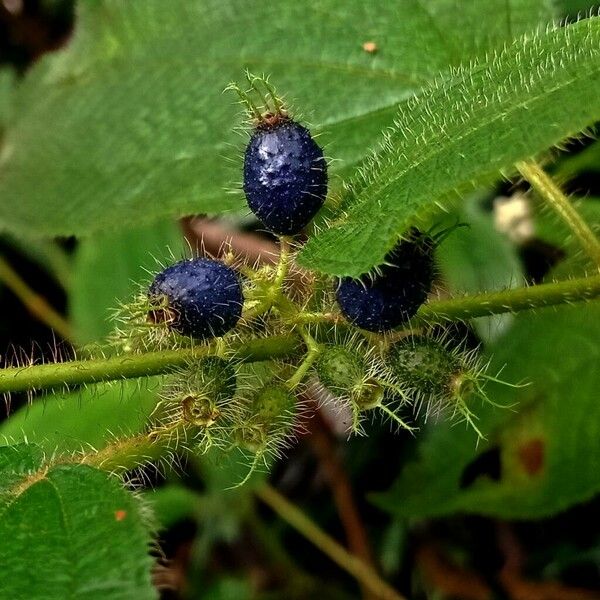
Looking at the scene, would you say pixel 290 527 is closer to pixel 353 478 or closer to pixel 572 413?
pixel 353 478

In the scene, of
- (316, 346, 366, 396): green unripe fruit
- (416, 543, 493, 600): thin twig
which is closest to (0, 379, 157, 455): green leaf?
(316, 346, 366, 396): green unripe fruit

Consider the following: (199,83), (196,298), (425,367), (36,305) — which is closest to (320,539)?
(36,305)

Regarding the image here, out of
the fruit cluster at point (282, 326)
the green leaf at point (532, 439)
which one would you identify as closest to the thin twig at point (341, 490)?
the green leaf at point (532, 439)

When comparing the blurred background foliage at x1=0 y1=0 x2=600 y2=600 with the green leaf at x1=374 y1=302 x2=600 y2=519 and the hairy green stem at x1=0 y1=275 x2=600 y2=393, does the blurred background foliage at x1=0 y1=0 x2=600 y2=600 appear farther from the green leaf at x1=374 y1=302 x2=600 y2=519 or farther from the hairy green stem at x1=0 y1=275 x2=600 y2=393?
the hairy green stem at x1=0 y1=275 x2=600 y2=393

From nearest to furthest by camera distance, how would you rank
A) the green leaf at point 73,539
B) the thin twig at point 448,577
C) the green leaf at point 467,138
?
1. the green leaf at point 467,138
2. the green leaf at point 73,539
3. the thin twig at point 448,577

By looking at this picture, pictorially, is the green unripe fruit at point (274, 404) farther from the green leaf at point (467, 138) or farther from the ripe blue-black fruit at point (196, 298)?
the green leaf at point (467, 138)
